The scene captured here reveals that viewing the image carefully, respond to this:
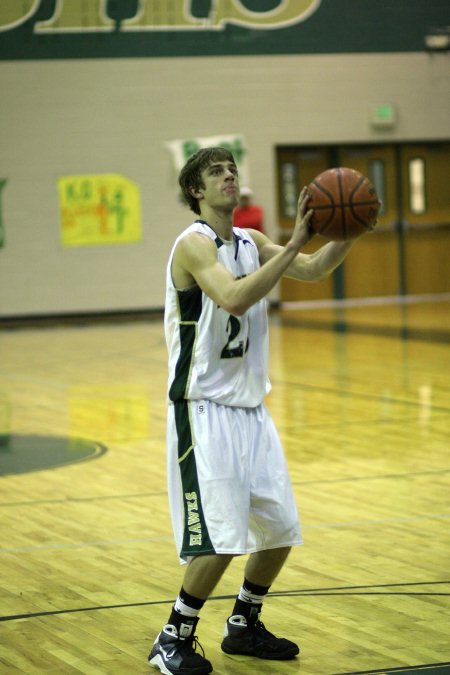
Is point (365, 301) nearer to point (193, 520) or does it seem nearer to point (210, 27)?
point (210, 27)

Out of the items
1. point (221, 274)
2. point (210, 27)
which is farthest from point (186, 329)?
point (210, 27)

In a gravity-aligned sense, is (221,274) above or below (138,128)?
below

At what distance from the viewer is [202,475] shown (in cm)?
362

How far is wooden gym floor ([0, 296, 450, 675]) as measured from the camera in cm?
387

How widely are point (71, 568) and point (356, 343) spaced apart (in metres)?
8.06

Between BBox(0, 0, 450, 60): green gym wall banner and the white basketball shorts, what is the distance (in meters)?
12.9

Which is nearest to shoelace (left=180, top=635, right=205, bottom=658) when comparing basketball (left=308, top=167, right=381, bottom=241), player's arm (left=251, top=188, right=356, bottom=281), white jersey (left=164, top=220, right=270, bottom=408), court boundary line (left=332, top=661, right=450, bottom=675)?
court boundary line (left=332, top=661, right=450, bottom=675)

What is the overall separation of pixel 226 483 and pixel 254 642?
0.57m

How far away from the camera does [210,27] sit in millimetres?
16453

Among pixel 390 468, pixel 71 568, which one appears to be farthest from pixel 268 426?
pixel 390 468

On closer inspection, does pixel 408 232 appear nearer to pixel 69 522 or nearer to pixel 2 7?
pixel 2 7

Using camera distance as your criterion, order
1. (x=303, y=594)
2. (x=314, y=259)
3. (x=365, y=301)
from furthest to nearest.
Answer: (x=365, y=301) < (x=303, y=594) < (x=314, y=259)

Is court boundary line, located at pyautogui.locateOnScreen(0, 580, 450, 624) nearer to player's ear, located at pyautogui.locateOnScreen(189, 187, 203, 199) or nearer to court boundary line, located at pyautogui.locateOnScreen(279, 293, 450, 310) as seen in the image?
player's ear, located at pyautogui.locateOnScreen(189, 187, 203, 199)

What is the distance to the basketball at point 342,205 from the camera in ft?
11.5
